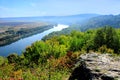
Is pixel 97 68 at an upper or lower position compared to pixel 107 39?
upper

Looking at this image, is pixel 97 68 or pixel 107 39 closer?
pixel 97 68

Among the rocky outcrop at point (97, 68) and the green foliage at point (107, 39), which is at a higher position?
the rocky outcrop at point (97, 68)

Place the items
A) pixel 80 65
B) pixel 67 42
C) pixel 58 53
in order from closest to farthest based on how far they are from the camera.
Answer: pixel 80 65
pixel 58 53
pixel 67 42

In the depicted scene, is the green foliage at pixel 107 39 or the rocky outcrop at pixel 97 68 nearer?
the rocky outcrop at pixel 97 68

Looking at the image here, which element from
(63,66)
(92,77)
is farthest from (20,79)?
(63,66)

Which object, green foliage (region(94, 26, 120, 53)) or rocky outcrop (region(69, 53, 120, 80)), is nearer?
rocky outcrop (region(69, 53, 120, 80))

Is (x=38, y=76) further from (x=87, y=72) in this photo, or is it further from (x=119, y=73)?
(x=119, y=73)

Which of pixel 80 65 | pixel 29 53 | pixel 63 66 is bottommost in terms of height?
pixel 29 53

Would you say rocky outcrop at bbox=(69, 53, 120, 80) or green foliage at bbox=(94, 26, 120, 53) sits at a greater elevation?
rocky outcrop at bbox=(69, 53, 120, 80)
